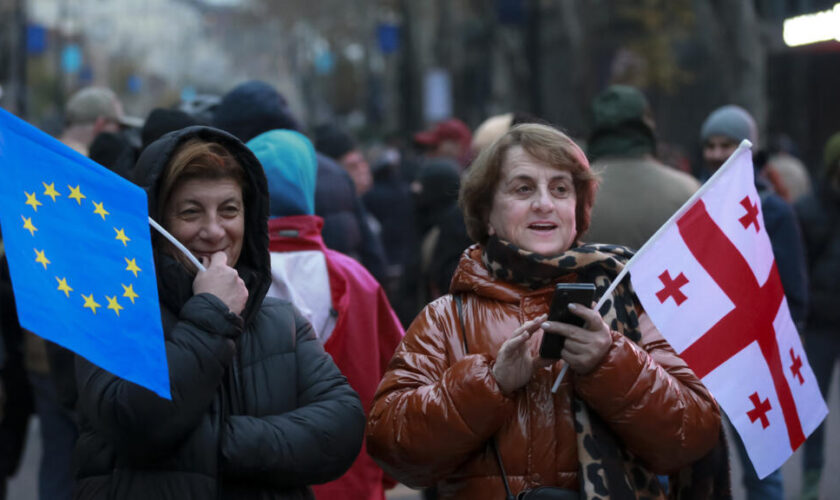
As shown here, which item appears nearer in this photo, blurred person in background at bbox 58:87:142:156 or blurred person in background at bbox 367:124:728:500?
blurred person in background at bbox 367:124:728:500

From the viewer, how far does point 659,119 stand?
35719 mm

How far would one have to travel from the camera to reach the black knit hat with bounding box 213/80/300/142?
5426 mm

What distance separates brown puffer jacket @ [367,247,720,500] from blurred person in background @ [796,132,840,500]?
4.05 metres

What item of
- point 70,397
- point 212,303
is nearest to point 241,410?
point 212,303

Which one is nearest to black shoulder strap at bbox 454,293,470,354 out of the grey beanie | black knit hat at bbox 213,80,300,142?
black knit hat at bbox 213,80,300,142

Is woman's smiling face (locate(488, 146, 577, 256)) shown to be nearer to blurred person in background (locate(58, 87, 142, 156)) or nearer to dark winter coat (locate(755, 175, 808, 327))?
dark winter coat (locate(755, 175, 808, 327))

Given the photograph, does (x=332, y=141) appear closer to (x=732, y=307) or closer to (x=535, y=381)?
(x=732, y=307)

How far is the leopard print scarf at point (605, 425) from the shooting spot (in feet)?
10.3

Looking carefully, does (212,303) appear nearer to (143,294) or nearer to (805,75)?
(143,294)

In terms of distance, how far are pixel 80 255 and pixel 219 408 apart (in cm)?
54

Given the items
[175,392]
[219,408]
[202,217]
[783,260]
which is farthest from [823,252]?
[175,392]

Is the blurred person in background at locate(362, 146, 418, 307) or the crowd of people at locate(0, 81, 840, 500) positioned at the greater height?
the crowd of people at locate(0, 81, 840, 500)

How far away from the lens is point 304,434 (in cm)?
319

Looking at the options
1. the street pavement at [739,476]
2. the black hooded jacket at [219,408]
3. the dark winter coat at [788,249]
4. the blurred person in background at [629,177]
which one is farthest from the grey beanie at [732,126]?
the black hooded jacket at [219,408]
